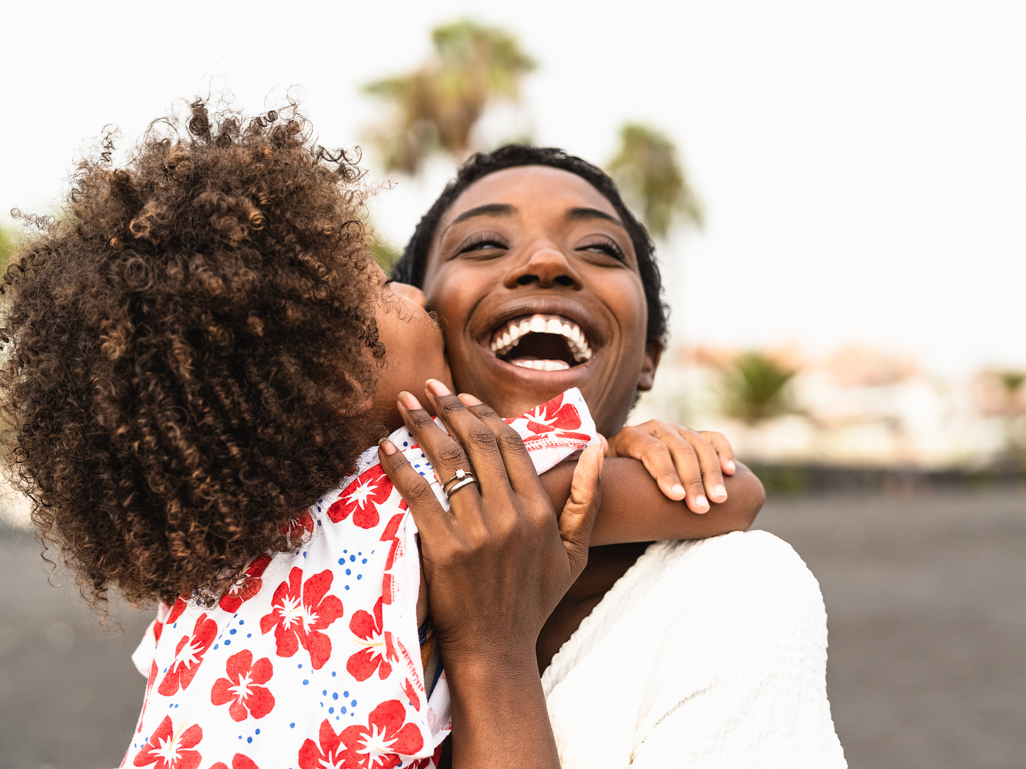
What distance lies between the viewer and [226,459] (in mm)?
1592


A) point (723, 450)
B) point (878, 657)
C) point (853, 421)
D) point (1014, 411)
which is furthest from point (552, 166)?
point (1014, 411)

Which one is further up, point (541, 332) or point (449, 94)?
point (449, 94)

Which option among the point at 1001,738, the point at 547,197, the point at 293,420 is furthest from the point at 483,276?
the point at 1001,738

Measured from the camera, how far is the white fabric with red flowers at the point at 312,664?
154 centimetres

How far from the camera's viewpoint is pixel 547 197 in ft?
8.35

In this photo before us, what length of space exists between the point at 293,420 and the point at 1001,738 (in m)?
8.20

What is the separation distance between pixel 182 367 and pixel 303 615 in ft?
1.67

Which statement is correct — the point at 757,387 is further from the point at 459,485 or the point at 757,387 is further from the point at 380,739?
the point at 380,739

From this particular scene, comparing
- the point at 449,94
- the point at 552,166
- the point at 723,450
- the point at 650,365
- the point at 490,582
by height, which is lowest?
the point at 490,582

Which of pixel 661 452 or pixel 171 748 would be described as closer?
pixel 171 748

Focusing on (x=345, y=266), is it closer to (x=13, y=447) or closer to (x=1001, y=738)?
(x=13, y=447)

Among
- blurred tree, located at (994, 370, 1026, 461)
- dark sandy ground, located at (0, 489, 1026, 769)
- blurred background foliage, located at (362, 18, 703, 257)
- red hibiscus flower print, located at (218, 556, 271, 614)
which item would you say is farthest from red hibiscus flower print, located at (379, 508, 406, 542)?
blurred tree, located at (994, 370, 1026, 461)

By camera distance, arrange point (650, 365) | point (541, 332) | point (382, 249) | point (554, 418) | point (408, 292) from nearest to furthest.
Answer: point (554, 418) → point (408, 292) → point (541, 332) → point (382, 249) → point (650, 365)

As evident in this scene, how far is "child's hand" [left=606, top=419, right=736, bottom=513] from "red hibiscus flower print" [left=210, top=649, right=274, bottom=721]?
940mm
